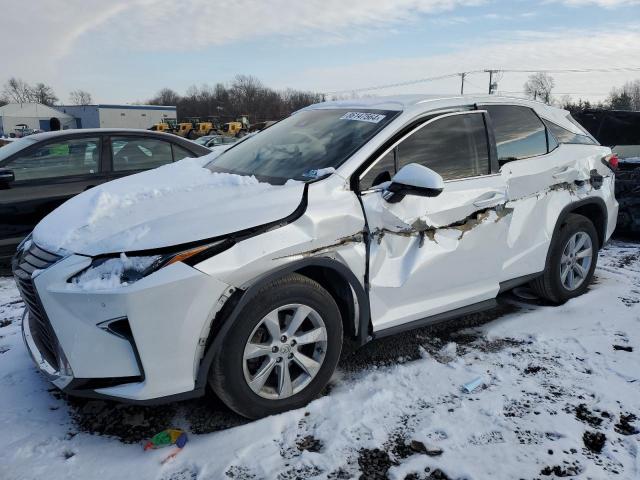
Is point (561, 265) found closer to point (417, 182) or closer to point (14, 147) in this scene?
point (417, 182)

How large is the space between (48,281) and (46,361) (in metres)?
0.52

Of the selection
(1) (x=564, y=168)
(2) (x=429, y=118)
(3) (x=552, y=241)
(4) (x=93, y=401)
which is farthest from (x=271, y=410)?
(1) (x=564, y=168)

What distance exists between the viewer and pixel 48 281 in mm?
2393

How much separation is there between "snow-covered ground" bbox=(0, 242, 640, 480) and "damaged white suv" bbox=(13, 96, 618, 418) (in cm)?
28

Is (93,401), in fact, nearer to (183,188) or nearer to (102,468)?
(102,468)

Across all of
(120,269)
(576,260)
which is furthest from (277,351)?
(576,260)

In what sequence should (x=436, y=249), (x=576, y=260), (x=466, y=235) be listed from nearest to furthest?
(x=436, y=249), (x=466, y=235), (x=576, y=260)

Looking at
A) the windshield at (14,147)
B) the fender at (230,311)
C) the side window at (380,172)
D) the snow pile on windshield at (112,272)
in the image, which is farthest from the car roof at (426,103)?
the windshield at (14,147)

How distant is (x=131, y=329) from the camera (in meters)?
2.31

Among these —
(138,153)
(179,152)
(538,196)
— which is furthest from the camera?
(179,152)

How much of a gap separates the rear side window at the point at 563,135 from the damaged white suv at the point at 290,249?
166 mm

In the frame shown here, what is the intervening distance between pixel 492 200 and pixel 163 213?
2.24 meters

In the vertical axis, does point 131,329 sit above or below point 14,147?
below

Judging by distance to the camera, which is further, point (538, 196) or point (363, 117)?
point (538, 196)
